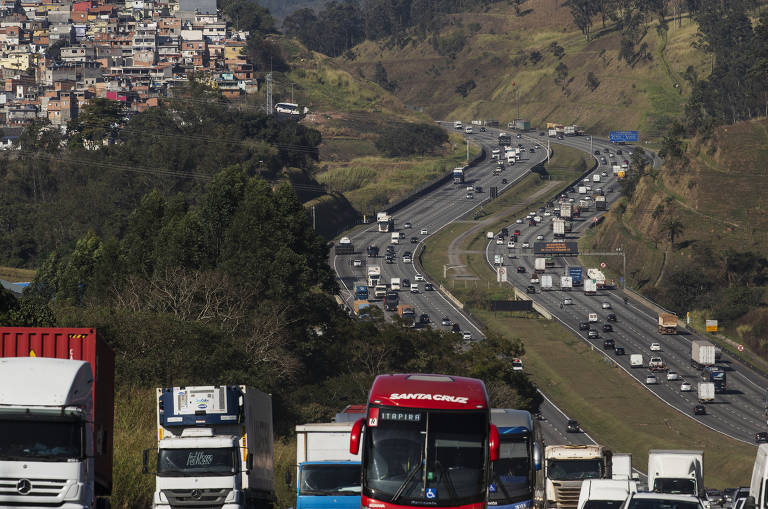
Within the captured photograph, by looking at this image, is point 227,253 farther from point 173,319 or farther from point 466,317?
point 466,317

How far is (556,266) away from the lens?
185375 mm

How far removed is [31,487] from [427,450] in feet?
24.5

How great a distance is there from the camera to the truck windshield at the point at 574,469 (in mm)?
37188

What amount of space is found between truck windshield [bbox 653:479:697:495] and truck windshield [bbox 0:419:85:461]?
73.4ft

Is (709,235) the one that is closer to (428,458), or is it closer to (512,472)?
(512,472)

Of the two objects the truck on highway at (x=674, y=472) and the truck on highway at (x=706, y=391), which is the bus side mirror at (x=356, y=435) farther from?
the truck on highway at (x=706, y=391)

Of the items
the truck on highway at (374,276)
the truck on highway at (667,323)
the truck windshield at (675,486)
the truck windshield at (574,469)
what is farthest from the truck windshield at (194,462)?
the truck on highway at (374,276)

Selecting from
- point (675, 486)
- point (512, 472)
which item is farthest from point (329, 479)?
point (675, 486)

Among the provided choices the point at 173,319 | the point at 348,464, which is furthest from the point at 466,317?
the point at 348,464

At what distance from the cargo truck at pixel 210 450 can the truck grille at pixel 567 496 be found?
925 centimetres

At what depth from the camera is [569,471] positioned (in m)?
37.4

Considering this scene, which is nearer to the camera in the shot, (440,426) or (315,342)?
(440,426)

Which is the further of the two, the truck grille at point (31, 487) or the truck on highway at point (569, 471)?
the truck on highway at point (569, 471)

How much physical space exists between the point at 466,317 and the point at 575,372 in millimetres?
28895
